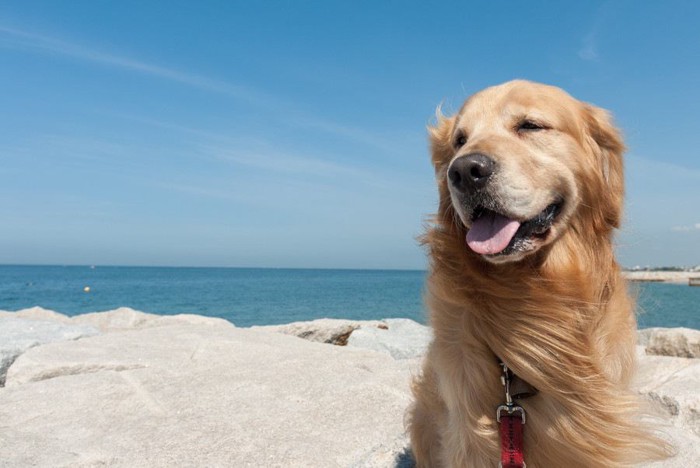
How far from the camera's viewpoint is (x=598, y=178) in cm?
280

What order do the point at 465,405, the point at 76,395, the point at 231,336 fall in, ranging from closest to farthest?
the point at 465,405
the point at 76,395
the point at 231,336

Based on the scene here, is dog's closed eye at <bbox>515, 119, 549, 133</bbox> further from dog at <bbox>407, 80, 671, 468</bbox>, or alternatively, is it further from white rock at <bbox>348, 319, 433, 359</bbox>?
white rock at <bbox>348, 319, 433, 359</bbox>

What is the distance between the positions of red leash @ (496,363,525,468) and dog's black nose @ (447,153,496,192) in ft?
3.27

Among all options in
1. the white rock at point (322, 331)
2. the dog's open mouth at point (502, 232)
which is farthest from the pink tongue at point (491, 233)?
the white rock at point (322, 331)

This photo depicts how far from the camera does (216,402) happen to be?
468 centimetres

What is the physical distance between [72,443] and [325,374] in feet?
7.51

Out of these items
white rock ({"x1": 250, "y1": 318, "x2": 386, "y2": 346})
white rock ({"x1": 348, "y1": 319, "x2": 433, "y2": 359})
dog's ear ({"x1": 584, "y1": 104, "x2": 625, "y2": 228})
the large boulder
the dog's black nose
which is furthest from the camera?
white rock ({"x1": 250, "y1": 318, "x2": 386, "y2": 346})

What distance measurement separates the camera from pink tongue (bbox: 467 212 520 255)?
2342 millimetres

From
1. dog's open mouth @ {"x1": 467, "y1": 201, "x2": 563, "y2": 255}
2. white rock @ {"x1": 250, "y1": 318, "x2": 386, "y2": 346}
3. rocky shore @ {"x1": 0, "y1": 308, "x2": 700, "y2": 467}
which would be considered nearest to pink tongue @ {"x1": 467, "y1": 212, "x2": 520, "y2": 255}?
dog's open mouth @ {"x1": 467, "y1": 201, "x2": 563, "y2": 255}

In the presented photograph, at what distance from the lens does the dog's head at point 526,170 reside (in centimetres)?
235

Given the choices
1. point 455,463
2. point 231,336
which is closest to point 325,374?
point 231,336

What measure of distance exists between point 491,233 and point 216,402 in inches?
130

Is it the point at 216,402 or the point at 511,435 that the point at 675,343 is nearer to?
the point at 216,402

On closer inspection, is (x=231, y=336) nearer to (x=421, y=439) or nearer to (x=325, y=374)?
(x=325, y=374)
